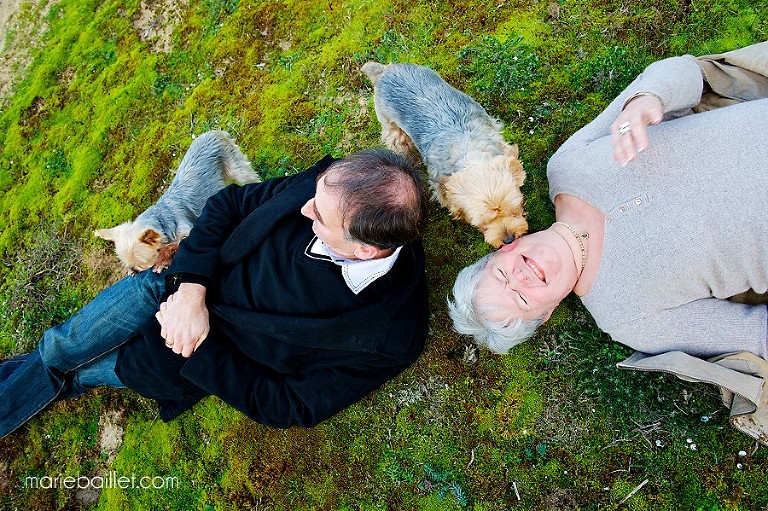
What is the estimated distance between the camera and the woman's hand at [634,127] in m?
3.96

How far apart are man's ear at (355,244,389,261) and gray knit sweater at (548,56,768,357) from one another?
79.6 inches

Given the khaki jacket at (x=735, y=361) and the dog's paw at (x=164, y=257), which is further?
the dog's paw at (x=164, y=257)

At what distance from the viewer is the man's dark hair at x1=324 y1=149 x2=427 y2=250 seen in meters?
3.55

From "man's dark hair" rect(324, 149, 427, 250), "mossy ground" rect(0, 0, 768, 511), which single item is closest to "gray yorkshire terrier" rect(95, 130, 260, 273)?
"mossy ground" rect(0, 0, 768, 511)

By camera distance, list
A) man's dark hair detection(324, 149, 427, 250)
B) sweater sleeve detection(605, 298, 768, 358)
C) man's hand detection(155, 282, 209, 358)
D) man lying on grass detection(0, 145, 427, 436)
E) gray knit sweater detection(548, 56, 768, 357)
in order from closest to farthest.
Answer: man's dark hair detection(324, 149, 427, 250), gray knit sweater detection(548, 56, 768, 357), sweater sleeve detection(605, 298, 768, 358), man lying on grass detection(0, 145, 427, 436), man's hand detection(155, 282, 209, 358)

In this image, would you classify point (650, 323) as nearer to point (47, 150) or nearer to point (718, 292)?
point (718, 292)

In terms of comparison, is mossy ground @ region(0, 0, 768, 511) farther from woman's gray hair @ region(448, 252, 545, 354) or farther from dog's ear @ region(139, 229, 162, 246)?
dog's ear @ region(139, 229, 162, 246)

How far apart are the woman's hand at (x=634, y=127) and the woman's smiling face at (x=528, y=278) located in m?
0.94

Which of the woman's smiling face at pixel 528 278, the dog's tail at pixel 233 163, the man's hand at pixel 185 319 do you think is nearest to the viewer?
the woman's smiling face at pixel 528 278

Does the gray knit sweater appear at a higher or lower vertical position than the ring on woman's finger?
lower

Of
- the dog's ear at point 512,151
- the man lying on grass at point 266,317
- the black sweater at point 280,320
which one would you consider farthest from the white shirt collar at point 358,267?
the dog's ear at point 512,151

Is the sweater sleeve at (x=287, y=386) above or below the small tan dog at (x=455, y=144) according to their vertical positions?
below

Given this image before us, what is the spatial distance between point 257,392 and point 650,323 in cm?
366

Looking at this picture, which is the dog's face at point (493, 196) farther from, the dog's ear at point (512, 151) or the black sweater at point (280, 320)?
the black sweater at point (280, 320)
